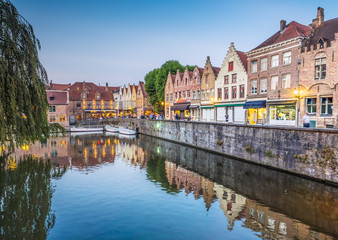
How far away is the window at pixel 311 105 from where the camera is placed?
22984mm

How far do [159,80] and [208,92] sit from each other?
17.7 meters

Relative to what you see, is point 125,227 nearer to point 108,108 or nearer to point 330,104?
point 330,104

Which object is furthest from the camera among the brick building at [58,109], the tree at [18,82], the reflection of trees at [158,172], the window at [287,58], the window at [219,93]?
the brick building at [58,109]

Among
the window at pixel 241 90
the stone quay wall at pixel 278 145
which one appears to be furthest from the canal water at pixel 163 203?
the window at pixel 241 90

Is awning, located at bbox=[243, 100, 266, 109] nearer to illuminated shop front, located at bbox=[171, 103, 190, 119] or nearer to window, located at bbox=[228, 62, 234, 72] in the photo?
window, located at bbox=[228, 62, 234, 72]

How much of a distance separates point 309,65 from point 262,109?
8.12 m

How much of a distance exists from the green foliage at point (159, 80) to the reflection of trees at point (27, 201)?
3753cm

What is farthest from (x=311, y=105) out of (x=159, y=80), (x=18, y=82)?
(x=159, y=80)

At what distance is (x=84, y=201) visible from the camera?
12766 mm

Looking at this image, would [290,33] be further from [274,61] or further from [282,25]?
[282,25]

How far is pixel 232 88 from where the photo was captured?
115ft

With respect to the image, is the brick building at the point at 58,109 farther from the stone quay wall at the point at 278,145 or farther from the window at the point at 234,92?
the window at the point at 234,92

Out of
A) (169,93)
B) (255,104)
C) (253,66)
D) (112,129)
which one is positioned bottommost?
(112,129)

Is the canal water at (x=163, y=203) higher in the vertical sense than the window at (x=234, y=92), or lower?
lower
